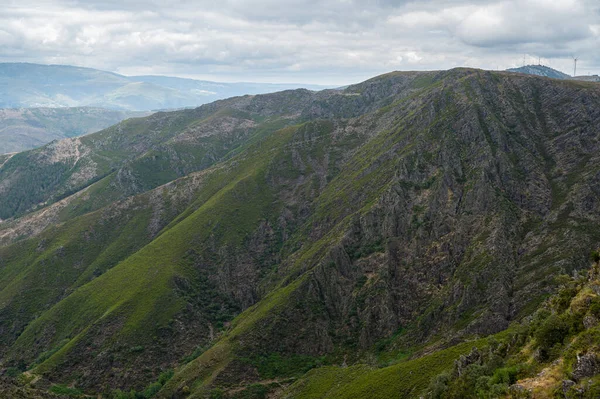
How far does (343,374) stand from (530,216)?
98677 millimetres

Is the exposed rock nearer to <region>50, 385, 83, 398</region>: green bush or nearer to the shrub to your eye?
the shrub

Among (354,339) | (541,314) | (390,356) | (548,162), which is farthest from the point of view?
(548,162)

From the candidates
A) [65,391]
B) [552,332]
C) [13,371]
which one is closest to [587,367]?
[552,332]

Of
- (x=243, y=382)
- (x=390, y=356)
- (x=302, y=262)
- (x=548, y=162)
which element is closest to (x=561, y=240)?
(x=548, y=162)

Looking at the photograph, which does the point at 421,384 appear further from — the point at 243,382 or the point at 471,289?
the point at 243,382

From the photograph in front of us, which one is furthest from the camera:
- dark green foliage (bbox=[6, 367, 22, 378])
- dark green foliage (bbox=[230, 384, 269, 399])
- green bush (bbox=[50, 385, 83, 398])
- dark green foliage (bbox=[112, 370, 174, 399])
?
dark green foliage (bbox=[6, 367, 22, 378])

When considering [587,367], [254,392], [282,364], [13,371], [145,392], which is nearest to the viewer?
[587,367]

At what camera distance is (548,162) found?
19212cm

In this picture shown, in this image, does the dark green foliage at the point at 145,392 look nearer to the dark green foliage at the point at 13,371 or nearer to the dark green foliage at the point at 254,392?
the dark green foliage at the point at 254,392

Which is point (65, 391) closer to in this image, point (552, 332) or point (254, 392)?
point (254, 392)

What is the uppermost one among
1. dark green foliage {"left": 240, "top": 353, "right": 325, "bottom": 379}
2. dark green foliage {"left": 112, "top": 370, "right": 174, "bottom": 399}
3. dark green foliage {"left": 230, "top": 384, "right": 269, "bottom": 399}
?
dark green foliage {"left": 240, "top": 353, "right": 325, "bottom": 379}

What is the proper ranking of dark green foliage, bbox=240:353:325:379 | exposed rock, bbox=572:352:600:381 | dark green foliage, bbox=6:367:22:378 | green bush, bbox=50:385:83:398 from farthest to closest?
dark green foliage, bbox=6:367:22:378 → dark green foliage, bbox=240:353:325:379 → green bush, bbox=50:385:83:398 → exposed rock, bbox=572:352:600:381

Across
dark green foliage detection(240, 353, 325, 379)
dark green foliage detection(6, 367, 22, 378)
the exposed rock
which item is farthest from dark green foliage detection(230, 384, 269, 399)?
the exposed rock

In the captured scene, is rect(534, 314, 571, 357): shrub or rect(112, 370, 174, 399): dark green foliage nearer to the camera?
rect(534, 314, 571, 357): shrub
